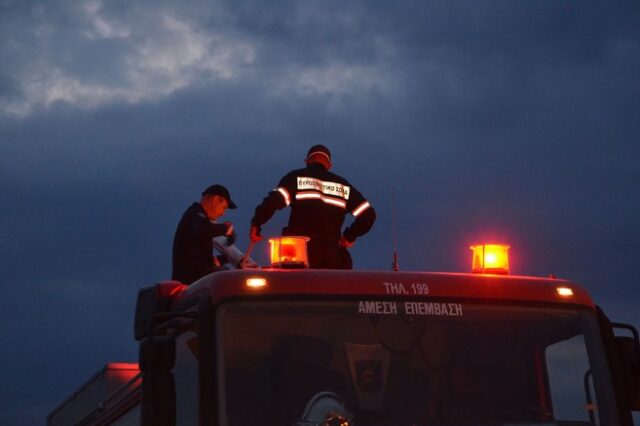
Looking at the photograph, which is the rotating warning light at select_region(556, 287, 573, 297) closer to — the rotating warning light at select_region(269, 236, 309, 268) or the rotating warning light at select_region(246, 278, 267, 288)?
the rotating warning light at select_region(269, 236, 309, 268)

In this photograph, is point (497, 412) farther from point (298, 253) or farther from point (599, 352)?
point (298, 253)

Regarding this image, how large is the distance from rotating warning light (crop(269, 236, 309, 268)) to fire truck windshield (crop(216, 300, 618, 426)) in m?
0.41

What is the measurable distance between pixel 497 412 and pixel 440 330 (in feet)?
1.74

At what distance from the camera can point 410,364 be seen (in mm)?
5695

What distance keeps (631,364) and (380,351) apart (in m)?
1.49

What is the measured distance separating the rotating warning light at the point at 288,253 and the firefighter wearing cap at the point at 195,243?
A: 1.92m

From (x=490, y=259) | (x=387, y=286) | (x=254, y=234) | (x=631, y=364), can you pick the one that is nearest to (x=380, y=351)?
(x=387, y=286)

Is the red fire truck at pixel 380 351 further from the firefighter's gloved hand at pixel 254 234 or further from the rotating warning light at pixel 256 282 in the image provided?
the firefighter's gloved hand at pixel 254 234

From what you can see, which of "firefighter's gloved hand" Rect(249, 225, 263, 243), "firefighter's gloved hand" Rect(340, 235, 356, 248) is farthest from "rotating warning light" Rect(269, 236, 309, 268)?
"firefighter's gloved hand" Rect(340, 235, 356, 248)

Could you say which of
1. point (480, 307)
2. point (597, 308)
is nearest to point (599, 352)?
point (597, 308)

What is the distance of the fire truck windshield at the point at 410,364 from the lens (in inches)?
216

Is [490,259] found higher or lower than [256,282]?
higher

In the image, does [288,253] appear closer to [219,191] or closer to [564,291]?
[564,291]

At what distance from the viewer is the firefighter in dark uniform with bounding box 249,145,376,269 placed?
8.08m
